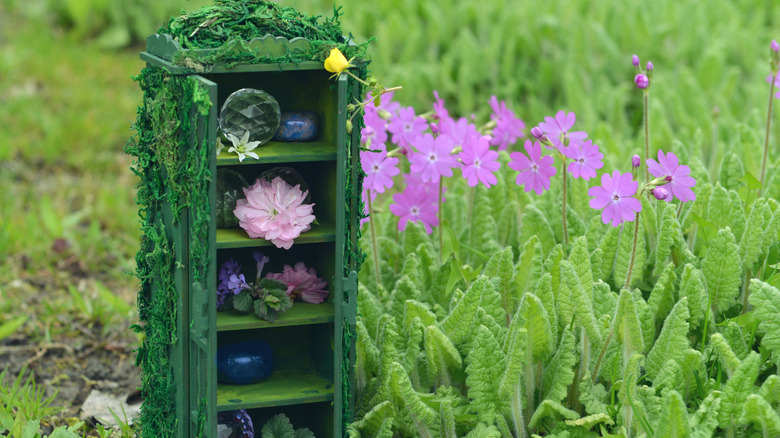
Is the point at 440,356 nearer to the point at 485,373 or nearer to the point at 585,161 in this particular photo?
the point at 485,373

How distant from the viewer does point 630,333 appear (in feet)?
6.92

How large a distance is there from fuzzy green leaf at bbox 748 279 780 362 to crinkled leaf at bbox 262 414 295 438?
1085 mm

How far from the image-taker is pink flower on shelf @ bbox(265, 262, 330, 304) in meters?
2.17

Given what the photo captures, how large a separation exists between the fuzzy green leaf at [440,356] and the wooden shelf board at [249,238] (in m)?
0.33

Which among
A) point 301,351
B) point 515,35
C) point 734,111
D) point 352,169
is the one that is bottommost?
point 301,351

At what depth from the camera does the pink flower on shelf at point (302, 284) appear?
85.3 inches

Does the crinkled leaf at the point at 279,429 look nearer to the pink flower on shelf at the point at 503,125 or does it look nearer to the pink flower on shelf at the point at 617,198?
the pink flower on shelf at the point at 617,198

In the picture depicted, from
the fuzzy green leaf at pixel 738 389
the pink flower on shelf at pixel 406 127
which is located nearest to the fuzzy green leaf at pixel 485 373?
the fuzzy green leaf at pixel 738 389

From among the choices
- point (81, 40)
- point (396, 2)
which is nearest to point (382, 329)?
point (396, 2)

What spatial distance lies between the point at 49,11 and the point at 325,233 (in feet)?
17.8

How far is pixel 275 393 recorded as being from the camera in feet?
6.90

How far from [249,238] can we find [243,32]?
450 mm

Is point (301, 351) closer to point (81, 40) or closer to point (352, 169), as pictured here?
point (352, 169)

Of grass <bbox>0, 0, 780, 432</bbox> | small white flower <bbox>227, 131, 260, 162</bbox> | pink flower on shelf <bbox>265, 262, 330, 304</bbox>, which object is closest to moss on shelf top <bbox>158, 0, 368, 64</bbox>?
small white flower <bbox>227, 131, 260, 162</bbox>
